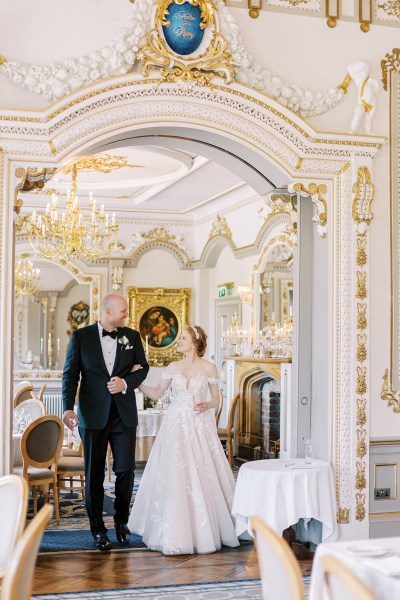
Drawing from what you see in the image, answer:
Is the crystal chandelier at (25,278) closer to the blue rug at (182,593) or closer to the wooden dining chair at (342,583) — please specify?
the blue rug at (182,593)

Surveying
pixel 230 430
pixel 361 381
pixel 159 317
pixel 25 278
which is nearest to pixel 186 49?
pixel 361 381

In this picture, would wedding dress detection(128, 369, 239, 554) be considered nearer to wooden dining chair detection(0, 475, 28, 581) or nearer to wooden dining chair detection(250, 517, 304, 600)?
wooden dining chair detection(0, 475, 28, 581)

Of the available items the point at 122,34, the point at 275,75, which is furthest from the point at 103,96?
the point at 275,75

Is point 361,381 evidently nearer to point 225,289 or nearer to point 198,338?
point 198,338

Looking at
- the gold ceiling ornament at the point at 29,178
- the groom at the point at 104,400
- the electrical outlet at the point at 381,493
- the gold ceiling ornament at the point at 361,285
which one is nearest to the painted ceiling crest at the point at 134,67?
the gold ceiling ornament at the point at 29,178

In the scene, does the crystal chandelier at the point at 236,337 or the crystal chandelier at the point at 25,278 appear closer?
the crystal chandelier at the point at 236,337

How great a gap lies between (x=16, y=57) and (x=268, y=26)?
1970 mm

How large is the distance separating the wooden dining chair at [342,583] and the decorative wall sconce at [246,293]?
1031 centimetres

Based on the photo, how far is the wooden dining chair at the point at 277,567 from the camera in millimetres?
2875

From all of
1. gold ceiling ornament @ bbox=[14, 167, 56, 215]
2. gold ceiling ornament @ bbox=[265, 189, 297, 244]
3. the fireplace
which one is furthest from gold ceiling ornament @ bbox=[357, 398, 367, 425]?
the fireplace

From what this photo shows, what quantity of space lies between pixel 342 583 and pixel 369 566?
0.75 metres

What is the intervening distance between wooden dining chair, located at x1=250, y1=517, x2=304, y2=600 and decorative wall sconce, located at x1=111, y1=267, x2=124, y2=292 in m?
12.2

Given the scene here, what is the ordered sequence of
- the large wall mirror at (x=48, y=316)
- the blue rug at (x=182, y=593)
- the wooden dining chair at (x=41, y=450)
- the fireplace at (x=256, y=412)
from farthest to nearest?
the large wall mirror at (x=48, y=316), the fireplace at (x=256, y=412), the wooden dining chair at (x=41, y=450), the blue rug at (x=182, y=593)

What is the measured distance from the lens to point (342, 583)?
268cm
